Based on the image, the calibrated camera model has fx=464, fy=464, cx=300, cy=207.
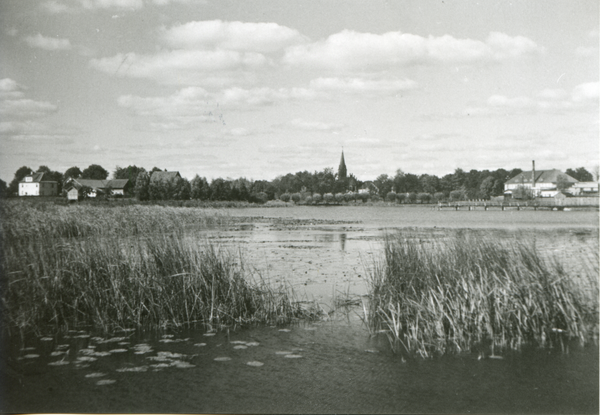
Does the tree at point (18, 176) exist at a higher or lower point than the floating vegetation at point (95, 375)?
higher

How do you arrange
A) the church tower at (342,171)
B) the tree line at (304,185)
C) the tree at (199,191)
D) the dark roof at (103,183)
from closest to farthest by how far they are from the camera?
the tree line at (304,185) < the dark roof at (103,183) < the tree at (199,191) < the church tower at (342,171)

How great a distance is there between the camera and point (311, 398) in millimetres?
5418

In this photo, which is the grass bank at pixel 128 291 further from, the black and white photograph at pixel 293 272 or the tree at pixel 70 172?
the tree at pixel 70 172

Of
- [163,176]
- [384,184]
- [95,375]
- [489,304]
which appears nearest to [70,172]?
[95,375]

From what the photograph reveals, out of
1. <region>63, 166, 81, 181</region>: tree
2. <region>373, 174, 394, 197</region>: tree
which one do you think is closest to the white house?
<region>63, 166, 81, 181</region>: tree

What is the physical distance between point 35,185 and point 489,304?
13.9m

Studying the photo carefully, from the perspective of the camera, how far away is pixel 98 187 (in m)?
34.3

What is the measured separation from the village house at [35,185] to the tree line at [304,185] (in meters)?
0.27

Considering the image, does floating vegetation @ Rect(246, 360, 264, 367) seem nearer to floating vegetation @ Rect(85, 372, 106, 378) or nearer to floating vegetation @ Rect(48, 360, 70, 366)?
floating vegetation @ Rect(85, 372, 106, 378)

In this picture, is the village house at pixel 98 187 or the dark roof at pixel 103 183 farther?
the dark roof at pixel 103 183

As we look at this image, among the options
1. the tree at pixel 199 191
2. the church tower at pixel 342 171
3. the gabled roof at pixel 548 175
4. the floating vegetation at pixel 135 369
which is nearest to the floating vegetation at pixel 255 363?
the floating vegetation at pixel 135 369

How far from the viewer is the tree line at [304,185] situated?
23.1 m

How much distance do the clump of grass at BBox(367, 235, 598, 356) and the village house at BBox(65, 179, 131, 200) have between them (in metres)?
23.1

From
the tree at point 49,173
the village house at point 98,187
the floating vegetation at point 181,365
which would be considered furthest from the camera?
the village house at point 98,187
